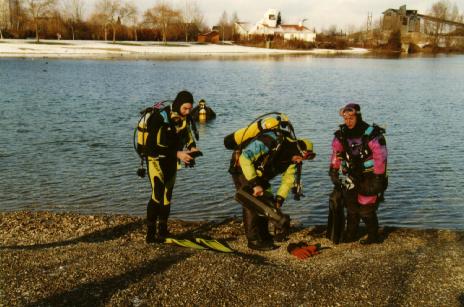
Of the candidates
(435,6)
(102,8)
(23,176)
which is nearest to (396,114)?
(23,176)

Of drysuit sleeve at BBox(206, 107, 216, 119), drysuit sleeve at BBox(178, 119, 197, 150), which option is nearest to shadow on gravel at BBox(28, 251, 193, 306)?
drysuit sleeve at BBox(178, 119, 197, 150)

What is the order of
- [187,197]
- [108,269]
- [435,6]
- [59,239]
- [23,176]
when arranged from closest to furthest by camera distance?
[108,269]
[59,239]
[187,197]
[23,176]
[435,6]

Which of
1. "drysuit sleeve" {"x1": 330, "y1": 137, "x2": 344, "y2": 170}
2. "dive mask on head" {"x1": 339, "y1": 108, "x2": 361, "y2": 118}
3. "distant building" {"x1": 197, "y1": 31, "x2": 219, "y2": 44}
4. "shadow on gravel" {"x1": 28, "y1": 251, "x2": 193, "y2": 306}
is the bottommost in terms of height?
"shadow on gravel" {"x1": 28, "y1": 251, "x2": 193, "y2": 306}

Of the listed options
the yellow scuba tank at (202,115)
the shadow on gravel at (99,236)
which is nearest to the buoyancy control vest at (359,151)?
the shadow on gravel at (99,236)

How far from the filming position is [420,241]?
811cm

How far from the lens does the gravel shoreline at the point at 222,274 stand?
5.33m

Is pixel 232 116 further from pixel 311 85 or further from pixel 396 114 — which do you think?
pixel 311 85

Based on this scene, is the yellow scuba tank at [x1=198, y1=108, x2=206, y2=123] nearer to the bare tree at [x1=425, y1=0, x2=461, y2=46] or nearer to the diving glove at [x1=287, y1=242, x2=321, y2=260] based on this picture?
the diving glove at [x1=287, y1=242, x2=321, y2=260]

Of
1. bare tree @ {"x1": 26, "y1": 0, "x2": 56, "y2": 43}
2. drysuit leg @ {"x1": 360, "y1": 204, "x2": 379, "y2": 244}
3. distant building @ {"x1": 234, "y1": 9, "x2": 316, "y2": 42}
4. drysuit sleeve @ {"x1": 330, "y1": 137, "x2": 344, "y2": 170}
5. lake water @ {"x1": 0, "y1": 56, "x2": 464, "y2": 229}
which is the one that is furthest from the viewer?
distant building @ {"x1": 234, "y1": 9, "x2": 316, "y2": 42}

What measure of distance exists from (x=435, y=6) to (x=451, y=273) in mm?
175820

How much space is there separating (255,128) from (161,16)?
12701 cm

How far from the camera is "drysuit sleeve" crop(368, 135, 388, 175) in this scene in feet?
22.7

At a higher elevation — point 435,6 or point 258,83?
point 435,6

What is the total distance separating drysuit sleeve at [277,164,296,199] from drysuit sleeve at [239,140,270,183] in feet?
1.62
